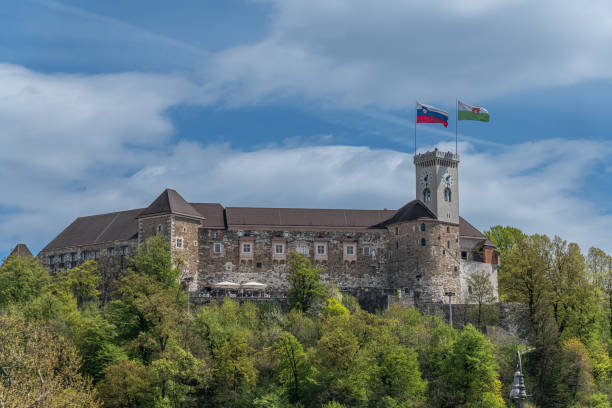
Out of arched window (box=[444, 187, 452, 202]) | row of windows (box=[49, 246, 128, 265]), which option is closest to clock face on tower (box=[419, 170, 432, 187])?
arched window (box=[444, 187, 452, 202])

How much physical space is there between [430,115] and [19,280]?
49.5 meters

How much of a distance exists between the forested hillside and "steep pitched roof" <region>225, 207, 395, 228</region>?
33.7 feet

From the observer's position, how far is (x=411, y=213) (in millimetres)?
99438

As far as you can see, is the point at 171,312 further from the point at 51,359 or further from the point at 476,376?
the point at 476,376

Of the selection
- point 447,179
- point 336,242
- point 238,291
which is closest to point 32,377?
point 238,291

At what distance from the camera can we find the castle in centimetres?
9719

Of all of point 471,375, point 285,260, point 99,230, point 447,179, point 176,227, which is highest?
point 447,179

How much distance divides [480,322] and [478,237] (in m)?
15.8

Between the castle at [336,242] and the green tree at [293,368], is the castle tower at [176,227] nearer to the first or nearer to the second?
the castle at [336,242]

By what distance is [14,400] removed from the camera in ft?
159

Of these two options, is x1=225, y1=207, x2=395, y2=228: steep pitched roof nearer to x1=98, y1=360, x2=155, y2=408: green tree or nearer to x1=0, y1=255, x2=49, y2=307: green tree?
x1=0, y1=255, x2=49, y2=307: green tree

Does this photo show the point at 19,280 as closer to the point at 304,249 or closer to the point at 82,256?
the point at 82,256

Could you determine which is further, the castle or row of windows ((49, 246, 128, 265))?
row of windows ((49, 246, 128, 265))

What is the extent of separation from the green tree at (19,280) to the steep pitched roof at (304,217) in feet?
71.3
